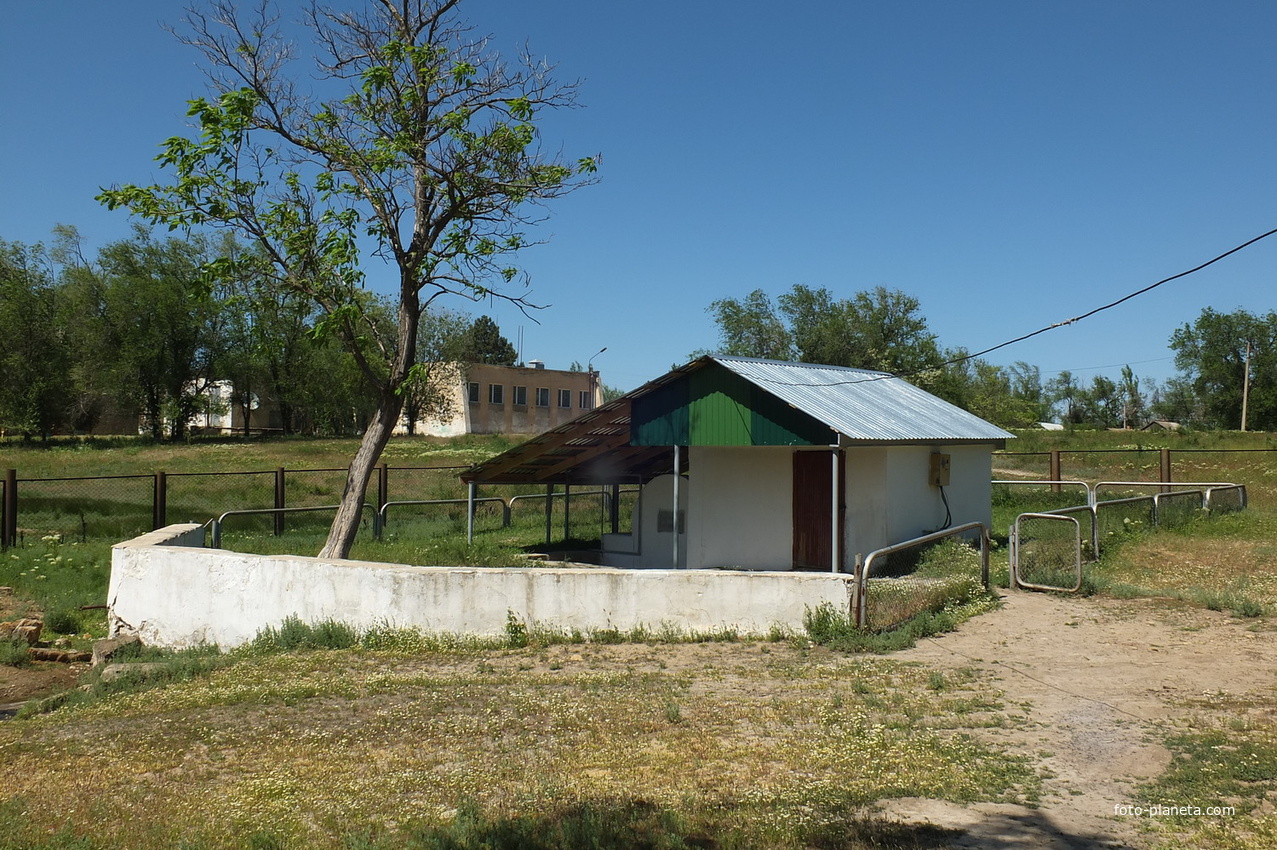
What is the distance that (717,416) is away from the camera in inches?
586

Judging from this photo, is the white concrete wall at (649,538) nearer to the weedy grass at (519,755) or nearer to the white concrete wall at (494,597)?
the white concrete wall at (494,597)

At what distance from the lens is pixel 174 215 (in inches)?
535

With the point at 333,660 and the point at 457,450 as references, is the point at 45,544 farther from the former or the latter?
the point at 457,450

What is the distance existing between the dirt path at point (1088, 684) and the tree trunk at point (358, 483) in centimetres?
826

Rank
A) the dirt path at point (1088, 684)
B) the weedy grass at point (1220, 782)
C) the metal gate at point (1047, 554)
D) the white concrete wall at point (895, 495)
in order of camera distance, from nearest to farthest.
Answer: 1. the weedy grass at point (1220, 782)
2. the dirt path at point (1088, 684)
3. the metal gate at point (1047, 554)
4. the white concrete wall at point (895, 495)

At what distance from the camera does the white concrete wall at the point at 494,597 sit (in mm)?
10664

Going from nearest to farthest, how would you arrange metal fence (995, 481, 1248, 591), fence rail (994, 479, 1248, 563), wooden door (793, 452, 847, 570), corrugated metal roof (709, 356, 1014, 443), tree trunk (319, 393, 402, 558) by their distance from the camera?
metal fence (995, 481, 1248, 591)
corrugated metal roof (709, 356, 1014, 443)
tree trunk (319, 393, 402, 558)
wooden door (793, 452, 847, 570)
fence rail (994, 479, 1248, 563)

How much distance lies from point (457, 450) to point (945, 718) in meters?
43.2

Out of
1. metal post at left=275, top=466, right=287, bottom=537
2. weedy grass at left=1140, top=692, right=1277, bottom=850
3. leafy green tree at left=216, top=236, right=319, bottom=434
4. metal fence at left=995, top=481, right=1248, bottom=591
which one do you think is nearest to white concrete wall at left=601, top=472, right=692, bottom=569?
Result: metal fence at left=995, top=481, right=1248, bottom=591

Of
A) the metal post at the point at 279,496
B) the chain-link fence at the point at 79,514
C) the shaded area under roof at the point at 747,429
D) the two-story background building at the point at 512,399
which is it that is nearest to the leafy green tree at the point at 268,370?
the two-story background building at the point at 512,399

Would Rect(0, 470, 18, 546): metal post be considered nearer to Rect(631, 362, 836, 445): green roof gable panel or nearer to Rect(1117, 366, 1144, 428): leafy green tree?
Rect(631, 362, 836, 445): green roof gable panel

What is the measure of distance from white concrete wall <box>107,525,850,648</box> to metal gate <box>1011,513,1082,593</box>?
382 centimetres

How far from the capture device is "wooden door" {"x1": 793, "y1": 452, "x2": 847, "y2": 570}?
15484 mm

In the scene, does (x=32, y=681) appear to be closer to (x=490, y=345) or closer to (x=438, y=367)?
(x=438, y=367)
